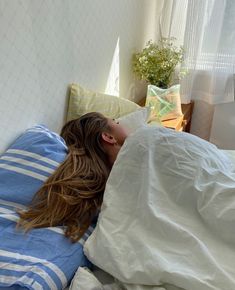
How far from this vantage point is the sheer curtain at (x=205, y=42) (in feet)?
6.84

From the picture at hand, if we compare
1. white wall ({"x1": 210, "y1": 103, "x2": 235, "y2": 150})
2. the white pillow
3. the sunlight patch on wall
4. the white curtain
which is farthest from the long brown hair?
white wall ({"x1": 210, "y1": 103, "x2": 235, "y2": 150})

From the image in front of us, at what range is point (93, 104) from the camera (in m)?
1.46

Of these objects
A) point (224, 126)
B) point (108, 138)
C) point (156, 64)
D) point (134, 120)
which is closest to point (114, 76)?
point (156, 64)

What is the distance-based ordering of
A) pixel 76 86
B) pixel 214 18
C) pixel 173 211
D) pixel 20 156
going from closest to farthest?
pixel 173 211 < pixel 20 156 < pixel 76 86 < pixel 214 18

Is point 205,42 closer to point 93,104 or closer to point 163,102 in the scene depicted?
point 163,102

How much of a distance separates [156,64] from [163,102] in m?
0.26

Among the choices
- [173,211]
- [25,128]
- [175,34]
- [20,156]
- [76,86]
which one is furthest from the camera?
[175,34]

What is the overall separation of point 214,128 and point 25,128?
64.4 inches

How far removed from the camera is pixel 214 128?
2.41 m

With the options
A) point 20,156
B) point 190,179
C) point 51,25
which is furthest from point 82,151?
point 51,25

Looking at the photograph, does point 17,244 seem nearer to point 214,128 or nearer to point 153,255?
point 153,255

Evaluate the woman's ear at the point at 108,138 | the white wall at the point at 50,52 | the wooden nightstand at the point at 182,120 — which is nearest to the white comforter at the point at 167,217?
the woman's ear at the point at 108,138

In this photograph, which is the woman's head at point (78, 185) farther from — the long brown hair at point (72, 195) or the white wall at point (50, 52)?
the white wall at point (50, 52)

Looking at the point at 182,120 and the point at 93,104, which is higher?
the point at 93,104
